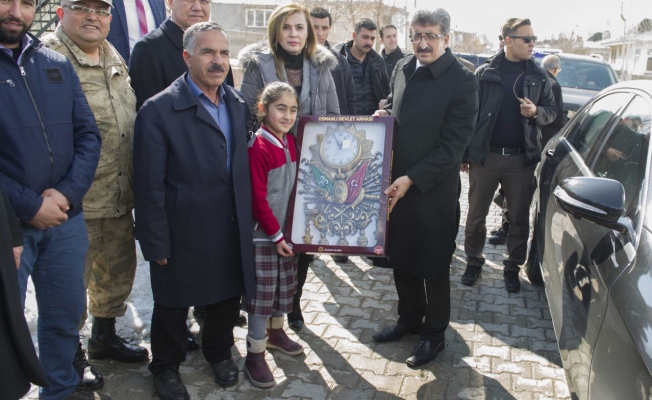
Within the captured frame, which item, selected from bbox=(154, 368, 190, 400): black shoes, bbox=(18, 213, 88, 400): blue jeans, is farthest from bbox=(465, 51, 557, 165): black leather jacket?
bbox=(18, 213, 88, 400): blue jeans

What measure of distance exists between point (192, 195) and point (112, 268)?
971 mm

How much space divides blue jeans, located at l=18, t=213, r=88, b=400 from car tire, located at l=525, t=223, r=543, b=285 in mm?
3081

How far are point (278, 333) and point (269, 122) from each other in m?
1.42

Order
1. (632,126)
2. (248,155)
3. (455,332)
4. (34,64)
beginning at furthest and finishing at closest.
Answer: (455,332) → (248,155) → (632,126) → (34,64)

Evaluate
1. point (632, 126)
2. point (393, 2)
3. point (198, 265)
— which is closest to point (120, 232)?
point (198, 265)

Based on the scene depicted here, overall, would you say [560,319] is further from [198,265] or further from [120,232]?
[120,232]

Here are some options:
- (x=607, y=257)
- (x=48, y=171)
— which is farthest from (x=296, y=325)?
(x=607, y=257)

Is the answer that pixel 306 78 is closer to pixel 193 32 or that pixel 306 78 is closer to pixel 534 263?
pixel 193 32

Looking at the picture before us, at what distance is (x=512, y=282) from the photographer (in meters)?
5.18

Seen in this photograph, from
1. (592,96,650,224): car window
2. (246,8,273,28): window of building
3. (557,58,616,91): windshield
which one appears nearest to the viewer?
A: (592,96,650,224): car window

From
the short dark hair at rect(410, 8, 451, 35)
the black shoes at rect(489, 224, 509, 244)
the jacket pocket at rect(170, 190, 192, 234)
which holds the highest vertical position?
the short dark hair at rect(410, 8, 451, 35)

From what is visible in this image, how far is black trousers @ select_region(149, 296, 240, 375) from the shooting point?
11.0ft

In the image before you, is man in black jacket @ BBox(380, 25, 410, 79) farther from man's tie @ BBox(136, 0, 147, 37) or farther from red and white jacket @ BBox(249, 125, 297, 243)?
red and white jacket @ BBox(249, 125, 297, 243)

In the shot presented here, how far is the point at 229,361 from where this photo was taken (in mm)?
3639
